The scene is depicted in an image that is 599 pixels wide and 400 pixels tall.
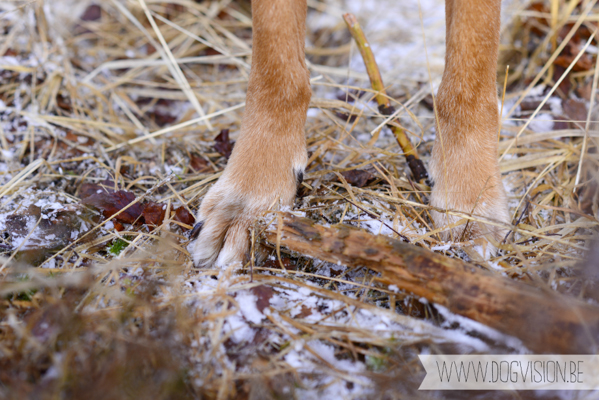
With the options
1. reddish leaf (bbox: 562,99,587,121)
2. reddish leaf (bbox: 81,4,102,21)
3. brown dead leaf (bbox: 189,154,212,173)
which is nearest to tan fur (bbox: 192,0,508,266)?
brown dead leaf (bbox: 189,154,212,173)

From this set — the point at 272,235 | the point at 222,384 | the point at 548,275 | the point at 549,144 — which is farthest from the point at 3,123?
the point at 549,144

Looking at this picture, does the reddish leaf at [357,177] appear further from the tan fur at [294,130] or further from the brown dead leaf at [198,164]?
the brown dead leaf at [198,164]

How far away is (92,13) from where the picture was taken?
357cm

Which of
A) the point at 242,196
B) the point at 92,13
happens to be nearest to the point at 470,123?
the point at 242,196

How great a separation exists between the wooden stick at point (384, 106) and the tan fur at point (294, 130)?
227 millimetres

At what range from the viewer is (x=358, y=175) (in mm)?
1800

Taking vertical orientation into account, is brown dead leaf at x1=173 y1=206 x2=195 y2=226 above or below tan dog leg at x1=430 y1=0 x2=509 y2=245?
below

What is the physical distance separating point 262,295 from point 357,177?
2.49 ft

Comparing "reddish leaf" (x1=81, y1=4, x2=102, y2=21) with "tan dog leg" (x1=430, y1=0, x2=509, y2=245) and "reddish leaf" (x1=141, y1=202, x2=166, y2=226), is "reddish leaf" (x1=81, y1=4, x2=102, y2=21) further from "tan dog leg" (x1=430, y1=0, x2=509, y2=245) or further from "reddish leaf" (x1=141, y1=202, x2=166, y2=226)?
"tan dog leg" (x1=430, y1=0, x2=509, y2=245)

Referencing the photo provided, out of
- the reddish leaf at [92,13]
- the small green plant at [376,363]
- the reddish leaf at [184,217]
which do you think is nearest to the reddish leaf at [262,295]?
the small green plant at [376,363]

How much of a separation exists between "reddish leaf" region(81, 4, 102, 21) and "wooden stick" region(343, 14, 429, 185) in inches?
106

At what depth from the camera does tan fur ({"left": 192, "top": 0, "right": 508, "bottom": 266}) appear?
142 centimetres

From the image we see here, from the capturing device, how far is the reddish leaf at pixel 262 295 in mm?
1226

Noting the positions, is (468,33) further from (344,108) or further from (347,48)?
(347,48)
